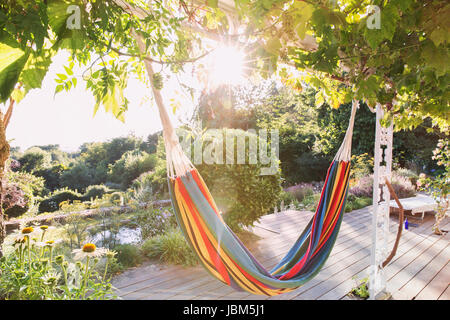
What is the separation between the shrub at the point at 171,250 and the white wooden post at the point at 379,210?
1.50 m

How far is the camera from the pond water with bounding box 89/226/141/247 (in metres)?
2.84

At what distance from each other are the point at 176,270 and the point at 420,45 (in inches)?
93.1

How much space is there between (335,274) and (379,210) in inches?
29.1

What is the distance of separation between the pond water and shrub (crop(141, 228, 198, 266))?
35cm

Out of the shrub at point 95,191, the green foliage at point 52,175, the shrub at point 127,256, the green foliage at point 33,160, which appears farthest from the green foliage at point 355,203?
the green foliage at point 33,160

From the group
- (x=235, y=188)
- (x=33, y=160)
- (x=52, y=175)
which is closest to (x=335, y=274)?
(x=235, y=188)

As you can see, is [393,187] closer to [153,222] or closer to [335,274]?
[335,274]

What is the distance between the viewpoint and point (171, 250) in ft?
8.75

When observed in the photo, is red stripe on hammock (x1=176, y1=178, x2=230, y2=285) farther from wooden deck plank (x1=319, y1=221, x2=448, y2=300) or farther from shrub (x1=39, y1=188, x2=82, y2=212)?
shrub (x1=39, y1=188, x2=82, y2=212)

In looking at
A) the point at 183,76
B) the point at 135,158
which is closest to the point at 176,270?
the point at 183,76

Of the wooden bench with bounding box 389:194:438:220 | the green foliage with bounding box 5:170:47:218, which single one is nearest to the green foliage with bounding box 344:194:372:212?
the wooden bench with bounding box 389:194:438:220
